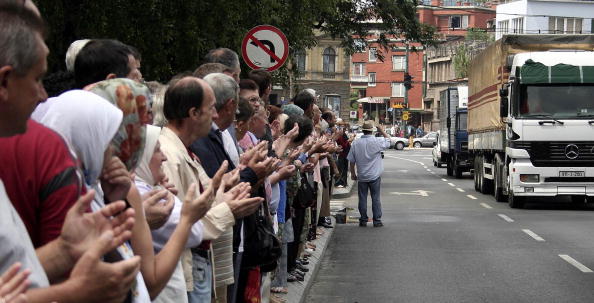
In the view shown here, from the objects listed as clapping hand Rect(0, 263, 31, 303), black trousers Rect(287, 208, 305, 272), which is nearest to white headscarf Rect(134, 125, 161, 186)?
clapping hand Rect(0, 263, 31, 303)

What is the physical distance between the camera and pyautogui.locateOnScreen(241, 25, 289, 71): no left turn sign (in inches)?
562

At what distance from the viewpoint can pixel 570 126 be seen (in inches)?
917

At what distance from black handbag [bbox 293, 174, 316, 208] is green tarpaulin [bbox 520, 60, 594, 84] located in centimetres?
1220

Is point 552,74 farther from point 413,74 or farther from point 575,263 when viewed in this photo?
point 413,74

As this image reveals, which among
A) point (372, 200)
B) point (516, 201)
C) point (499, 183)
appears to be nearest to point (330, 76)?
point (499, 183)

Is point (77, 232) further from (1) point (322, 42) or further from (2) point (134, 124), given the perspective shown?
(1) point (322, 42)

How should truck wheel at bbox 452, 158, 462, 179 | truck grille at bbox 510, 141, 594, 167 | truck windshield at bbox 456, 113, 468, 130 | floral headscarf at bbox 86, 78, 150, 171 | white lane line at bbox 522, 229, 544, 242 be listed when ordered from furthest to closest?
1. truck windshield at bbox 456, 113, 468, 130
2. truck wheel at bbox 452, 158, 462, 179
3. truck grille at bbox 510, 141, 594, 167
4. white lane line at bbox 522, 229, 544, 242
5. floral headscarf at bbox 86, 78, 150, 171

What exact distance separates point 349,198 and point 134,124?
2497 cm

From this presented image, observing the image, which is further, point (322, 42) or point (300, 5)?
point (322, 42)

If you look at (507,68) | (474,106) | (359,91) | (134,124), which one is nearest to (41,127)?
(134,124)

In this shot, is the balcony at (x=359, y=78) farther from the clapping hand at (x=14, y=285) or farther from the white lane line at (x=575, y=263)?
the clapping hand at (x=14, y=285)

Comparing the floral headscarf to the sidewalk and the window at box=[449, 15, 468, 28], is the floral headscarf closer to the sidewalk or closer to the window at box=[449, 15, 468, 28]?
the sidewalk

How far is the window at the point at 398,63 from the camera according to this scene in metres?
131

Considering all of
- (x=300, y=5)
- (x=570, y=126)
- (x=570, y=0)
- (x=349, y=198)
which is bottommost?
(x=349, y=198)
